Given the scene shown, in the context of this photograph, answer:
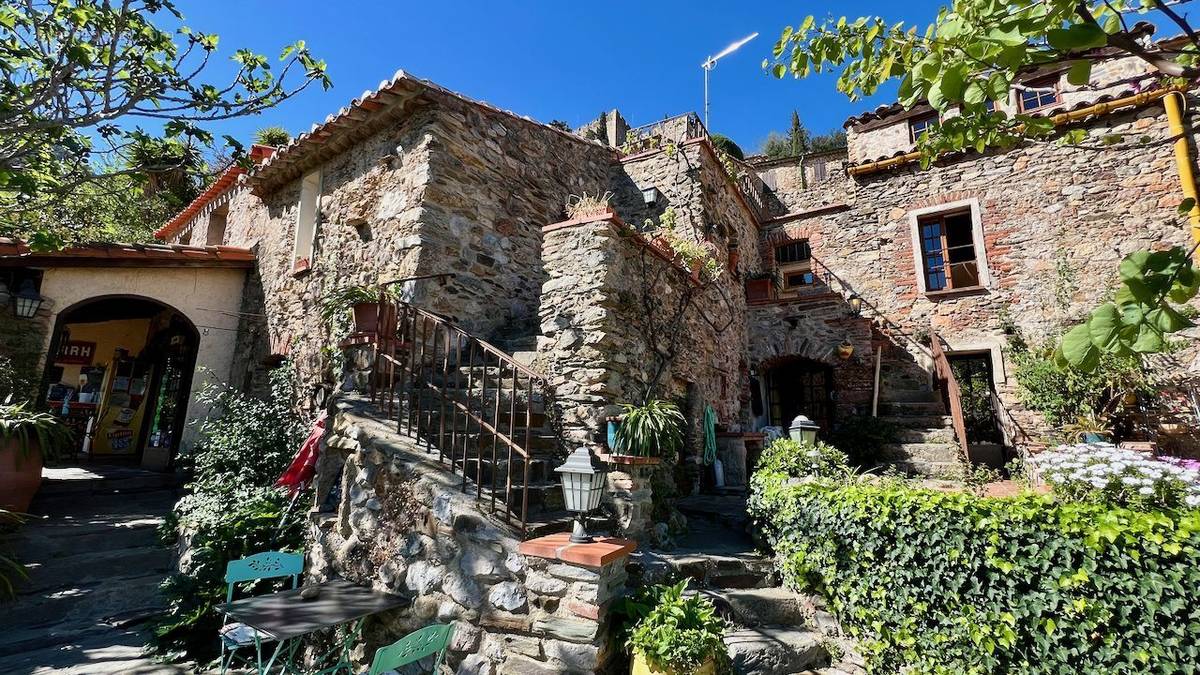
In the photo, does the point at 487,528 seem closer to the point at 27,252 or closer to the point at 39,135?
the point at 39,135

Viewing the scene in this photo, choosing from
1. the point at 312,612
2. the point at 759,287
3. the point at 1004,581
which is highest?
the point at 759,287

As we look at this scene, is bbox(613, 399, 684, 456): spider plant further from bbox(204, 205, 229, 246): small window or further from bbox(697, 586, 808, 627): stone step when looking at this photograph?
bbox(204, 205, 229, 246): small window

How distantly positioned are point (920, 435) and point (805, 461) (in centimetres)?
418

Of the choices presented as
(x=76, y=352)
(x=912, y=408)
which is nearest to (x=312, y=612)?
(x=912, y=408)

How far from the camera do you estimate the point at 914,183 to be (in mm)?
10242

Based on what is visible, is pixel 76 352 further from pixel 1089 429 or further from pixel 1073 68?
pixel 1089 429

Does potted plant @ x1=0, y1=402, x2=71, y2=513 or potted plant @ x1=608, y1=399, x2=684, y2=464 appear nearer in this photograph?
potted plant @ x1=608, y1=399, x2=684, y2=464

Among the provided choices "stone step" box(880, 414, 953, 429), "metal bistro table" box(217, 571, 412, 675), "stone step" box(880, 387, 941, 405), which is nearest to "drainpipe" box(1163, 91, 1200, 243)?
"stone step" box(880, 387, 941, 405)

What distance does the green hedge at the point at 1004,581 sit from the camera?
8.26 feet

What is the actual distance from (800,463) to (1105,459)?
223 centimetres

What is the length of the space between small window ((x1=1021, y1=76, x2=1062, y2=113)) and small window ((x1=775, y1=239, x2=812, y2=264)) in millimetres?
4726

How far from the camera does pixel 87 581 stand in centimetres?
513

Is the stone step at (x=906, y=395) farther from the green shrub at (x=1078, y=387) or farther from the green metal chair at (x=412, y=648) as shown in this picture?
the green metal chair at (x=412, y=648)

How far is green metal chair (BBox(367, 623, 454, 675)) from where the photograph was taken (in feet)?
7.98
